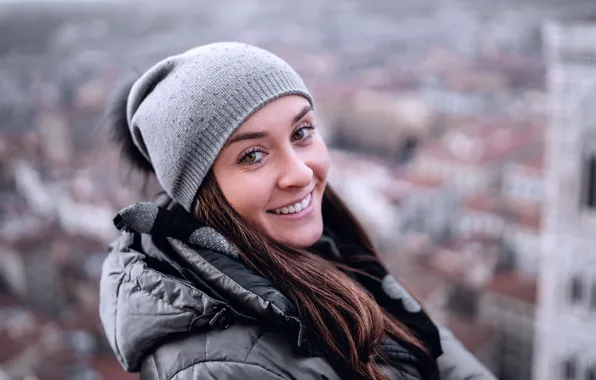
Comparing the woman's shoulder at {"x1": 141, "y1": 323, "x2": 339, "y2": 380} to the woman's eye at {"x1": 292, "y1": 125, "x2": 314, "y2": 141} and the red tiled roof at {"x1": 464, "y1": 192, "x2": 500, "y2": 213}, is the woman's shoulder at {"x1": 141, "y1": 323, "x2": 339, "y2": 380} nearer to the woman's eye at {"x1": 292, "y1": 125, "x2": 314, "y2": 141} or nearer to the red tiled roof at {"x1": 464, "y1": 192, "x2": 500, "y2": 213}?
the woman's eye at {"x1": 292, "y1": 125, "x2": 314, "y2": 141}

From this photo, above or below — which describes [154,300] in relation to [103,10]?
above

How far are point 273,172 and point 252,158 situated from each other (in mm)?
23

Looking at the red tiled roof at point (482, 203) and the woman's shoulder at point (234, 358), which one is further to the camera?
the red tiled roof at point (482, 203)

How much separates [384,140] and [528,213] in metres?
6.76

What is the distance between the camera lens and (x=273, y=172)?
55cm

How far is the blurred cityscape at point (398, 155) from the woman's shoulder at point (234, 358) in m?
0.30

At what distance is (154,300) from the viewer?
1.61 ft

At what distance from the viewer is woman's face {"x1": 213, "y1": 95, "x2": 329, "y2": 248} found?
0.54 meters

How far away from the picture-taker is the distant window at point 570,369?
4.10m

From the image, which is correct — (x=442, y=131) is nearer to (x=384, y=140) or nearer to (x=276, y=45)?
(x=384, y=140)

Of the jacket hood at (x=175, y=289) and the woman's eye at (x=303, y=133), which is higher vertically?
the woman's eye at (x=303, y=133)

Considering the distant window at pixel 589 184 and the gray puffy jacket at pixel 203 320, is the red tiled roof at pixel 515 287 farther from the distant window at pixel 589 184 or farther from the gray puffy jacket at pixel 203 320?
the gray puffy jacket at pixel 203 320

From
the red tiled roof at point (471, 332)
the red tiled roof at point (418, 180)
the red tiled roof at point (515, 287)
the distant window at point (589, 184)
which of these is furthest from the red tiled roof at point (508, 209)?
the distant window at point (589, 184)

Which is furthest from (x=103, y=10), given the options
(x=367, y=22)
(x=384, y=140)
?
(x=367, y=22)
